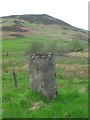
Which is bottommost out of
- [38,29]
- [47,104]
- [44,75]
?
[38,29]

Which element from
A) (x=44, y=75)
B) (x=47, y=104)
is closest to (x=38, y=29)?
(x=44, y=75)

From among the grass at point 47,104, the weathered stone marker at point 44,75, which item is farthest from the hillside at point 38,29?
the grass at point 47,104

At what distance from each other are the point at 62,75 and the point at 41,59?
A: 16.5 meters

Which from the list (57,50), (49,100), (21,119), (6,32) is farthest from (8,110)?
(6,32)

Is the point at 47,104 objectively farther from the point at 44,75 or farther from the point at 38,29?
the point at 38,29

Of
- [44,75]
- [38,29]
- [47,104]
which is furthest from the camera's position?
[38,29]

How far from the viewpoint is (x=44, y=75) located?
44.9ft

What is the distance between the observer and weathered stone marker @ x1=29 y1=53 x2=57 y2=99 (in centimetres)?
1366

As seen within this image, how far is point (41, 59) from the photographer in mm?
13938

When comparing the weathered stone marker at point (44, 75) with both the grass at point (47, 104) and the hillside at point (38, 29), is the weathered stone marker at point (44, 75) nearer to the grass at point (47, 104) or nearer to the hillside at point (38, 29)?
the grass at point (47, 104)

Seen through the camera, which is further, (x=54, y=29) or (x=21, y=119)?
(x=54, y=29)

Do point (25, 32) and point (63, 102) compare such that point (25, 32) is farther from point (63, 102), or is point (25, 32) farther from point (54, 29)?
point (63, 102)

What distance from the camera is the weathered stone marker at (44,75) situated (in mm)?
13664

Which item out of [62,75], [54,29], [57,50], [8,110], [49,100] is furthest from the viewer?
[54,29]
